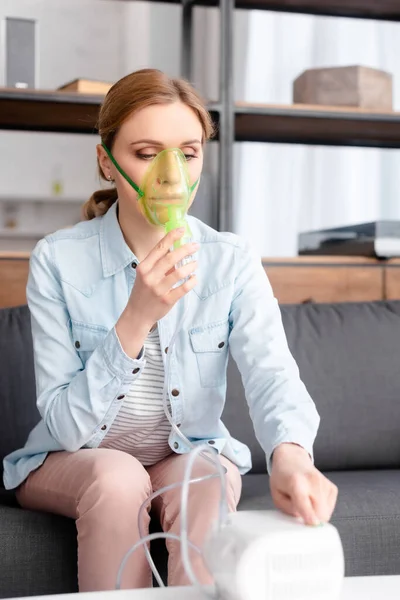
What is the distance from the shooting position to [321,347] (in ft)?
6.33

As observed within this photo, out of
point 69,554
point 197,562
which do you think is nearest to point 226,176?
point 69,554

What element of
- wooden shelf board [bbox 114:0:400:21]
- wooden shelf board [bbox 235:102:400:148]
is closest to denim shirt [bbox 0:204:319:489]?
wooden shelf board [bbox 235:102:400:148]

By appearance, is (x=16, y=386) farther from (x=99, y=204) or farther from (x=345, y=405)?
(x=345, y=405)

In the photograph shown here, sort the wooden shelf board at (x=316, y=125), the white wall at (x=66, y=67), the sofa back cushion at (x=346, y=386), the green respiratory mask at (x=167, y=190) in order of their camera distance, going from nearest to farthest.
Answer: the green respiratory mask at (x=167, y=190), the sofa back cushion at (x=346, y=386), the wooden shelf board at (x=316, y=125), the white wall at (x=66, y=67)

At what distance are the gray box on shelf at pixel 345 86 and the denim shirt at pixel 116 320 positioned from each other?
1246 mm

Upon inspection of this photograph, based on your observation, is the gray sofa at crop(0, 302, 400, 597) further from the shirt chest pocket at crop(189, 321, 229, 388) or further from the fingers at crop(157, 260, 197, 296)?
the fingers at crop(157, 260, 197, 296)

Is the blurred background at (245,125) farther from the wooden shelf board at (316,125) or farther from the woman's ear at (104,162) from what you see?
the woman's ear at (104,162)

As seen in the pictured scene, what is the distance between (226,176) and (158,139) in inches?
46.1

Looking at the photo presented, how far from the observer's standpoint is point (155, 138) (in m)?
1.24

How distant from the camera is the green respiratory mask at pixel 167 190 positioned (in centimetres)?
117

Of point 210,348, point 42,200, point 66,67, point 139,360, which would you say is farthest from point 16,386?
point 66,67

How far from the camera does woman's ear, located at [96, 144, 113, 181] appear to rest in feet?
4.44

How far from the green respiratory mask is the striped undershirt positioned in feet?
0.78

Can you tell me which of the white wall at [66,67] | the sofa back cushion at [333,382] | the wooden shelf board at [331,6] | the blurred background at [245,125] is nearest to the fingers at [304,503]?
the sofa back cushion at [333,382]
